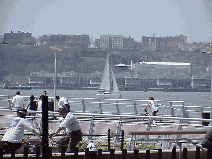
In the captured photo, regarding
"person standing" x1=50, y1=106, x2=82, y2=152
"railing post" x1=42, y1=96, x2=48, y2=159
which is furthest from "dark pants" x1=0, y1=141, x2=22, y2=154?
"railing post" x1=42, y1=96, x2=48, y2=159

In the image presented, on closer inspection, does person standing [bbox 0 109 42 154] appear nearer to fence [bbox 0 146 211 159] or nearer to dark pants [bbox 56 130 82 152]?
dark pants [bbox 56 130 82 152]

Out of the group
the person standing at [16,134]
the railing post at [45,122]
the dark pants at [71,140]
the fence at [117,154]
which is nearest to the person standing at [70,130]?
the dark pants at [71,140]

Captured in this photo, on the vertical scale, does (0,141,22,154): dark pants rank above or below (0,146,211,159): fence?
below

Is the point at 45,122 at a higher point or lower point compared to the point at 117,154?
higher

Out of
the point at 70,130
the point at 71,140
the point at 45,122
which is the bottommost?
the point at 71,140

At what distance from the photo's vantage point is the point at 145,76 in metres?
185

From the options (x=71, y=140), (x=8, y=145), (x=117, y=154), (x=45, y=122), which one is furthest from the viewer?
(x=71, y=140)

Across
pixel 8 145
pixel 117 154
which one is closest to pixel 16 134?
pixel 8 145

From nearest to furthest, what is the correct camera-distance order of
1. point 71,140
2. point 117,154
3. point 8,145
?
point 117,154, point 8,145, point 71,140

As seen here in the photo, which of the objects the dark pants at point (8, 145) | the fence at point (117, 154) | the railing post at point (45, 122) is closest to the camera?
the railing post at point (45, 122)

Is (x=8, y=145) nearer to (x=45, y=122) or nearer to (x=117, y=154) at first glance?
(x=117, y=154)

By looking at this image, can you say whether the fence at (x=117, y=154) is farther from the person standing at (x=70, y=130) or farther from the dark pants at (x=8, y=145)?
the person standing at (x=70, y=130)

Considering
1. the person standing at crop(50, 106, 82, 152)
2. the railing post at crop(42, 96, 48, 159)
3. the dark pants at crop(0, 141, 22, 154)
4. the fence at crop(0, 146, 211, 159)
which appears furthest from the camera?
the person standing at crop(50, 106, 82, 152)

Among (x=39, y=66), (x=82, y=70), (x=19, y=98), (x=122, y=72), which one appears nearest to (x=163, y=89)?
(x=122, y=72)
